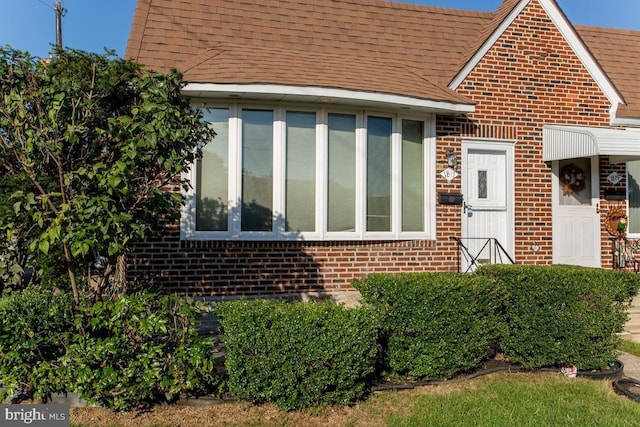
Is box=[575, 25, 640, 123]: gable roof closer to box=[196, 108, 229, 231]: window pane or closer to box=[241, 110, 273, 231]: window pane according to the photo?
box=[241, 110, 273, 231]: window pane

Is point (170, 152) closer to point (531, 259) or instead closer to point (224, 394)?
point (224, 394)

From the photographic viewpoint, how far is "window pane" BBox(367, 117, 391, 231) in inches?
310

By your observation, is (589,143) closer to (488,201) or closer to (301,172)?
(488,201)

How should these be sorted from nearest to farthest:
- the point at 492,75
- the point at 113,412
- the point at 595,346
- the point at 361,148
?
the point at 113,412 < the point at 595,346 < the point at 361,148 < the point at 492,75

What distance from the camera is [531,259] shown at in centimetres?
871

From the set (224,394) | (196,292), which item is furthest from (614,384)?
(196,292)

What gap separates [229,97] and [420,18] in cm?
465

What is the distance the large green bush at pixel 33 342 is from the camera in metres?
3.79

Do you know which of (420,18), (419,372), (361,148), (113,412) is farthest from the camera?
(420,18)

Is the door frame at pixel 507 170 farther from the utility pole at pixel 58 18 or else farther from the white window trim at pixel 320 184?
the utility pole at pixel 58 18

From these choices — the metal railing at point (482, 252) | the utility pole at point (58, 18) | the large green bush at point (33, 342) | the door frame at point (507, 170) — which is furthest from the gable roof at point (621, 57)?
the utility pole at point (58, 18)

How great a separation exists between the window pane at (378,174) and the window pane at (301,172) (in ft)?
2.94

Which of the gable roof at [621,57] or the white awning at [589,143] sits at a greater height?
the gable roof at [621,57]

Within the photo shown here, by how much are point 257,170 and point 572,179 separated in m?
5.71
